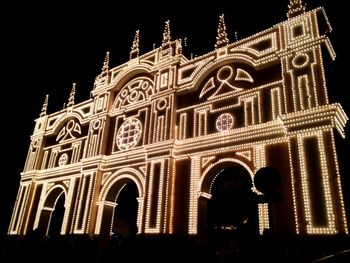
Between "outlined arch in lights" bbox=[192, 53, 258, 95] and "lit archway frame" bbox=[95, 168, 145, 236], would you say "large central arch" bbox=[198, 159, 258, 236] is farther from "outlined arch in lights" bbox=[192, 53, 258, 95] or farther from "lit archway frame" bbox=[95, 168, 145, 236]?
"outlined arch in lights" bbox=[192, 53, 258, 95]

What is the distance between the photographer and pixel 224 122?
564 inches

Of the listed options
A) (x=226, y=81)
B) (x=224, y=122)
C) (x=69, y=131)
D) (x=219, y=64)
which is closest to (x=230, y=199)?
(x=224, y=122)

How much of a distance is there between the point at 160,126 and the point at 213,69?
12.9 feet

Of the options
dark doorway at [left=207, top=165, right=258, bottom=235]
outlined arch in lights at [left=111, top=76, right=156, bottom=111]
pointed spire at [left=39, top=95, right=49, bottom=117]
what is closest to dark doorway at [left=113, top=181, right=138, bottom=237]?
dark doorway at [left=207, top=165, right=258, bottom=235]

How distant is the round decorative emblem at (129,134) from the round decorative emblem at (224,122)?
192 inches

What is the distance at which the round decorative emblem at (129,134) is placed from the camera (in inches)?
686

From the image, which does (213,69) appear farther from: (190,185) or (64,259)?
(64,259)

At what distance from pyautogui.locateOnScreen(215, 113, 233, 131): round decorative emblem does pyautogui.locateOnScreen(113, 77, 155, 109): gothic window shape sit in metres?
4.59

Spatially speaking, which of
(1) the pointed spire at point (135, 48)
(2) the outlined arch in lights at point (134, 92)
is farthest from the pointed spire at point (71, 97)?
(1) the pointed spire at point (135, 48)

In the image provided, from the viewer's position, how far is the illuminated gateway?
437 inches

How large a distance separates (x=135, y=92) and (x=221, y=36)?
6.01 metres

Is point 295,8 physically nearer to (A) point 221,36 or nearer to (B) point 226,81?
(A) point 221,36

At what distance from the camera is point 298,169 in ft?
36.4

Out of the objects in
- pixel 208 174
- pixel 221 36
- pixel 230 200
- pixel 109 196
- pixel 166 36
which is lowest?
pixel 109 196
